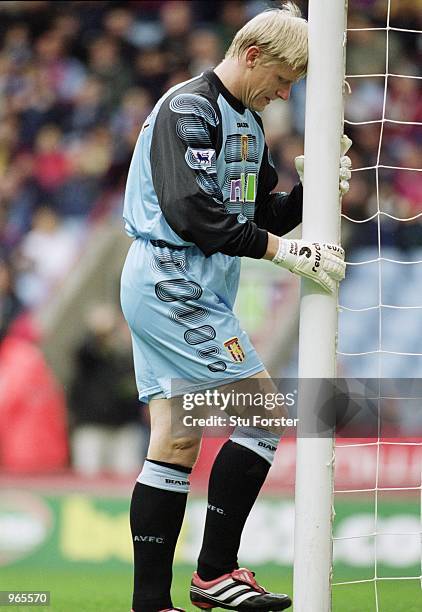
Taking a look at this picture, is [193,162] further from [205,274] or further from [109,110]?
[109,110]

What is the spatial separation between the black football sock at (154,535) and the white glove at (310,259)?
0.59m

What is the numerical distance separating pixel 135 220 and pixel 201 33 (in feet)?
16.2

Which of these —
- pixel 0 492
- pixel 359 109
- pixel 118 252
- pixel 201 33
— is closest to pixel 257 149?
pixel 0 492

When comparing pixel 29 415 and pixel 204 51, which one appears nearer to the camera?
pixel 29 415

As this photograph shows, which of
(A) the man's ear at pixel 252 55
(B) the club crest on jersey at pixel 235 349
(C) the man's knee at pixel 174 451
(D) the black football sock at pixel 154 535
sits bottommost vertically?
(D) the black football sock at pixel 154 535

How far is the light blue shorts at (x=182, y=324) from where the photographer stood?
2922 millimetres

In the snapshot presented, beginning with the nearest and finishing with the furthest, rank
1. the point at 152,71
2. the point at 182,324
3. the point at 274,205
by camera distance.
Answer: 1. the point at 182,324
2. the point at 274,205
3. the point at 152,71

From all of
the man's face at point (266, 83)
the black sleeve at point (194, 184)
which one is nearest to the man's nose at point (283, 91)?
the man's face at point (266, 83)

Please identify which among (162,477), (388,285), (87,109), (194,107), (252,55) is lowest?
(162,477)

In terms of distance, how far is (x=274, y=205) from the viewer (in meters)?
3.26

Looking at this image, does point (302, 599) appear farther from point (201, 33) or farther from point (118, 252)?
point (201, 33)

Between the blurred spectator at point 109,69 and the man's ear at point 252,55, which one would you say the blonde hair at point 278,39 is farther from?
the blurred spectator at point 109,69

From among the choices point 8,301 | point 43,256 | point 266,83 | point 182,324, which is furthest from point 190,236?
point 43,256

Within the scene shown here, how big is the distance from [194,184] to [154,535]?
Result: 880 millimetres
